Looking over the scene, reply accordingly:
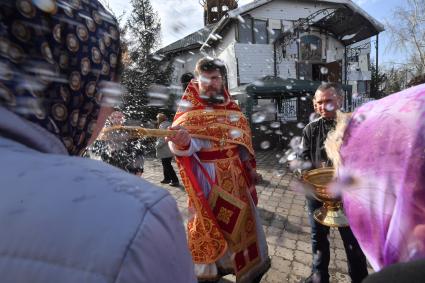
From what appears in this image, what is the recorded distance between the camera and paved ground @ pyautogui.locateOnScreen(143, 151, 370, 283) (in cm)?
353

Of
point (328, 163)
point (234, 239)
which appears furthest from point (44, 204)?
point (328, 163)

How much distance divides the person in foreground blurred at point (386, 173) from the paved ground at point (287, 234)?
106 inches

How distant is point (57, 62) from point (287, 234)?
4364 mm

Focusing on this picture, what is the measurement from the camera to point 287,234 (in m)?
4.60

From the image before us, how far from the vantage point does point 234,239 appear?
3.00m

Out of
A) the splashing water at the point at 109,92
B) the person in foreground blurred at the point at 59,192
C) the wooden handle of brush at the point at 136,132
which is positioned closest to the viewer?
the person in foreground blurred at the point at 59,192

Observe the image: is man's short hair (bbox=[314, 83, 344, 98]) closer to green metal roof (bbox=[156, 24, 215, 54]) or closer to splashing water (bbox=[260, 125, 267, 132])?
splashing water (bbox=[260, 125, 267, 132])

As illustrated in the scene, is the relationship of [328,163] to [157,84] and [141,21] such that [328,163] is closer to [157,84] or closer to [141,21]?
[157,84]

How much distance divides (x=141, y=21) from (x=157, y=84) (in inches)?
494

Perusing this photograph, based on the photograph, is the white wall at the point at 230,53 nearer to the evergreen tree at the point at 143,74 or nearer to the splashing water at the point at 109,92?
the evergreen tree at the point at 143,74

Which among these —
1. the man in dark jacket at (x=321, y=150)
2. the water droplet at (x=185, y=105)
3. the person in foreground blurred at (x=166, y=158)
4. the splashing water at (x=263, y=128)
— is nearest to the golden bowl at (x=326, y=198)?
the man in dark jacket at (x=321, y=150)

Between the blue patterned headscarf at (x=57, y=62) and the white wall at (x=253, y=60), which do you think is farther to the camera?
the white wall at (x=253, y=60)

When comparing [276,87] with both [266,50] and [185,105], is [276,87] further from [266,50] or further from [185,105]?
[185,105]

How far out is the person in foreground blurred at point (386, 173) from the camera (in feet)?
2.54
